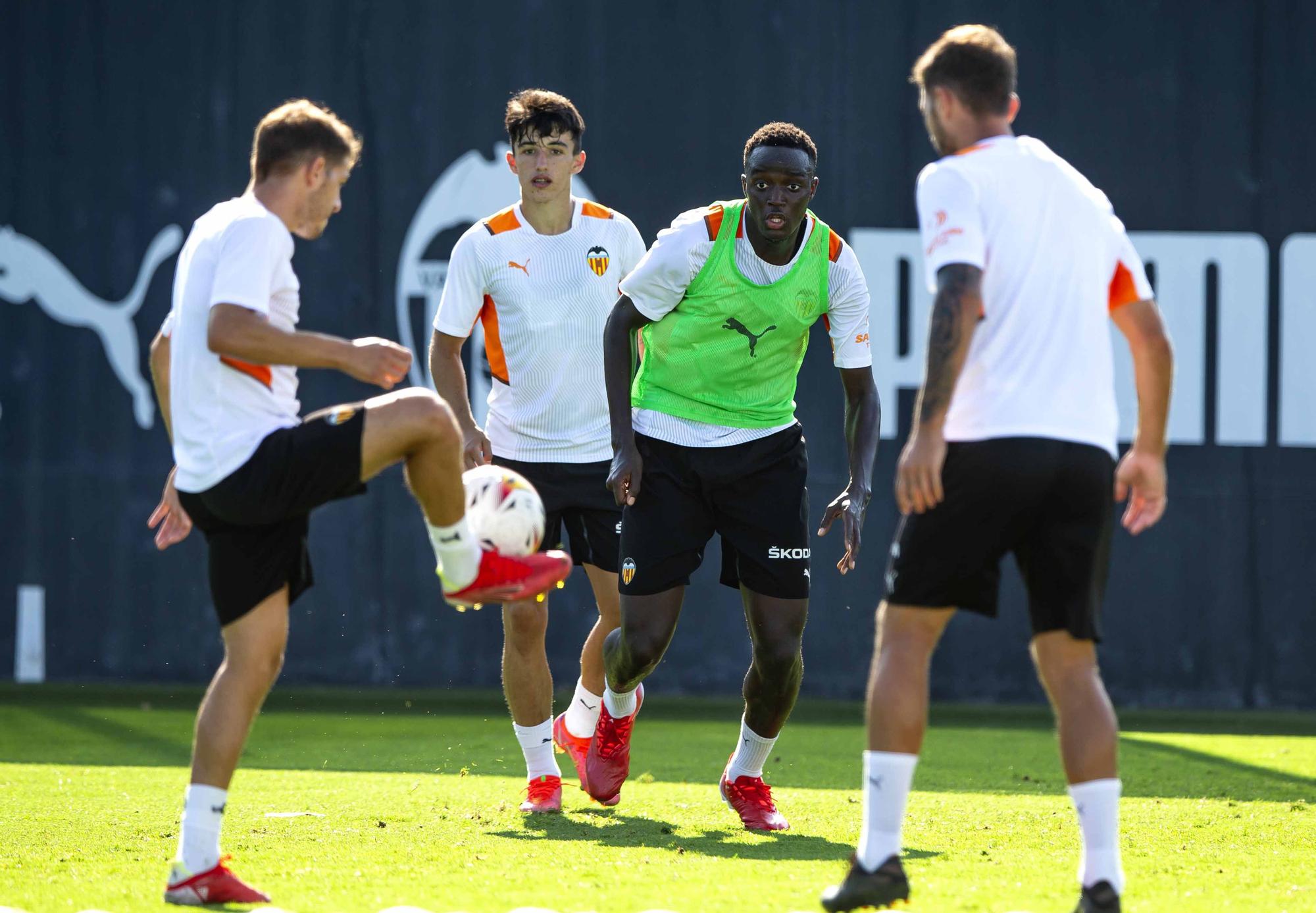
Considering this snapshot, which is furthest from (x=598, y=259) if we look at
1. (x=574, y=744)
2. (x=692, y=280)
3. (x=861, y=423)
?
(x=574, y=744)

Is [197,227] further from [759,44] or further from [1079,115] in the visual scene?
[1079,115]

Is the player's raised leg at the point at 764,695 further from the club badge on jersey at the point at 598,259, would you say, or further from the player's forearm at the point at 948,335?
the player's forearm at the point at 948,335

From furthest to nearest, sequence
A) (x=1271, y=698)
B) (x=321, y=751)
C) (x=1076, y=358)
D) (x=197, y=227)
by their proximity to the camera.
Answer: (x=1271, y=698), (x=321, y=751), (x=197, y=227), (x=1076, y=358)

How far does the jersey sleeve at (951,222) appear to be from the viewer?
3.30m

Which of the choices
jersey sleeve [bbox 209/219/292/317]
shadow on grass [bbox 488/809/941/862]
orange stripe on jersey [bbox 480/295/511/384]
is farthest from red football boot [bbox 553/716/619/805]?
jersey sleeve [bbox 209/219/292/317]

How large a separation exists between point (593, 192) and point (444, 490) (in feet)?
17.9

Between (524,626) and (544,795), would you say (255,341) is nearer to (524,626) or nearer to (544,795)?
(524,626)

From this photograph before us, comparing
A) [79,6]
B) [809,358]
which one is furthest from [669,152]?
[79,6]

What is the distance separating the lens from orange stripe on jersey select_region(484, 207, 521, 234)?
552cm

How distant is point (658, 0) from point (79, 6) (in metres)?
3.45

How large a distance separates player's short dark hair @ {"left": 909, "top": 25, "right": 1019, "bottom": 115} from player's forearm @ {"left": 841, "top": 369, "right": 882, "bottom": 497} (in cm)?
167

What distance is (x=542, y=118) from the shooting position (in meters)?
5.36

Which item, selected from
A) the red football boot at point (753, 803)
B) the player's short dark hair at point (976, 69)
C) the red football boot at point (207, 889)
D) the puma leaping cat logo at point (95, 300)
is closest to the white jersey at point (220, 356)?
the red football boot at point (207, 889)

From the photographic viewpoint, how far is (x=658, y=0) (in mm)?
8922
